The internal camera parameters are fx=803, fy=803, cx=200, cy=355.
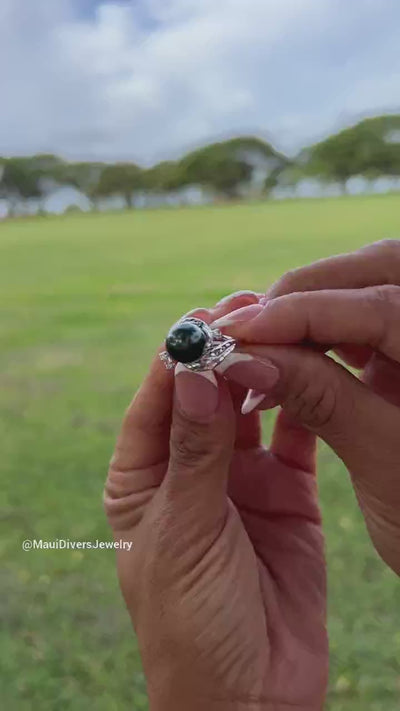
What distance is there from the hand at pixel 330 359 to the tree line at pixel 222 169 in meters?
1.04

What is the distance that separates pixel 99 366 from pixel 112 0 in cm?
69

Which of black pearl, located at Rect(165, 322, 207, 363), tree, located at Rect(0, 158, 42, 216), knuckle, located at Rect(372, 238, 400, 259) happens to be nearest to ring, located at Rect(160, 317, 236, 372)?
black pearl, located at Rect(165, 322, 207, 363)

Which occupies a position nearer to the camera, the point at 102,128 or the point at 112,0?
the point at 112,0

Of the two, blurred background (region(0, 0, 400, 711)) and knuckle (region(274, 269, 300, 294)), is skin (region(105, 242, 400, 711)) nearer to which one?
knuckle (region(274, 269, 300, 294))

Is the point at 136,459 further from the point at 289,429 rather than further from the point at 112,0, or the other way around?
the point at 112,0

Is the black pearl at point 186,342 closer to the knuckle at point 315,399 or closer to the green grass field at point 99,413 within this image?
the knuckle at point 315,399

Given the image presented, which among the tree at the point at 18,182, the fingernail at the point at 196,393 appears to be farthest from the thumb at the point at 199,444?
the tree at the point at 18,182

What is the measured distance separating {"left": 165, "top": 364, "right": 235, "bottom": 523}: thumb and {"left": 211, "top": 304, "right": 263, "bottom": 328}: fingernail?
32 millimetres

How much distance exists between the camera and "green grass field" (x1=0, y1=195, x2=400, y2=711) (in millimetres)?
919

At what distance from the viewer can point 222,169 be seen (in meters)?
1.59

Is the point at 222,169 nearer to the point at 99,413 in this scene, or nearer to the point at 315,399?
the point at 99,413

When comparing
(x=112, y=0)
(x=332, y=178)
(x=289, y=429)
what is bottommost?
(x=289, y=429)

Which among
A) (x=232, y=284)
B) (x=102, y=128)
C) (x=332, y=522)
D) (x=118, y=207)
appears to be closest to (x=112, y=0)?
(x=102, y=128)

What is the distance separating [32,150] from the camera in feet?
4.84
